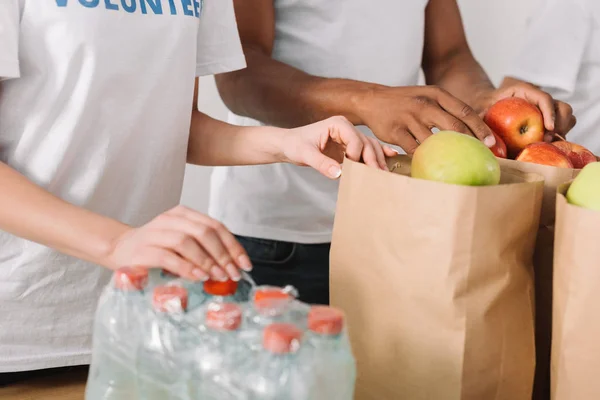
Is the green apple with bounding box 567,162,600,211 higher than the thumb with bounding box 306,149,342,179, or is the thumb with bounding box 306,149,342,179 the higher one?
the green apple with bounding box 567,162,600,211

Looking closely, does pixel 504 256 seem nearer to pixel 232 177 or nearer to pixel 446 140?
pixel 446 140

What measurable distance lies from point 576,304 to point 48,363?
0.71 meters

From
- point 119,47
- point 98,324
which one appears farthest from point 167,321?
point 119,47

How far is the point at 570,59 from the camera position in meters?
1.62

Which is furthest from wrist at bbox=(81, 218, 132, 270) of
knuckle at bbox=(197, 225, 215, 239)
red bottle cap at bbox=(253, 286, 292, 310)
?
red bottle cap at bbox=(253, 286, 292, 310)

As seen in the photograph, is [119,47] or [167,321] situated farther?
[119,47]

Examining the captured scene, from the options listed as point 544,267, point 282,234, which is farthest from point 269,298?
point 282,234

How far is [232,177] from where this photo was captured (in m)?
1.59

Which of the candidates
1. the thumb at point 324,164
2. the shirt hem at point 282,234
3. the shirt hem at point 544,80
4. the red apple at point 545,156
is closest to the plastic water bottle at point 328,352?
the thumb at point 324,164

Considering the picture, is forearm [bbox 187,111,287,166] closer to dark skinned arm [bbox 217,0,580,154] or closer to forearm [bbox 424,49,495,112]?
dark skinned arm [bbox 217,0,580,154]

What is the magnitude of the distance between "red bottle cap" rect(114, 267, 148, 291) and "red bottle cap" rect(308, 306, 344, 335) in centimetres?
17

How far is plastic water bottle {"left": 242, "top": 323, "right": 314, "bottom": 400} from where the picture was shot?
2.00 feet

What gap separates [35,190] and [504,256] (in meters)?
0.54

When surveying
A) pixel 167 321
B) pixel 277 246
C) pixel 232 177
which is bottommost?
pixel 277 246
